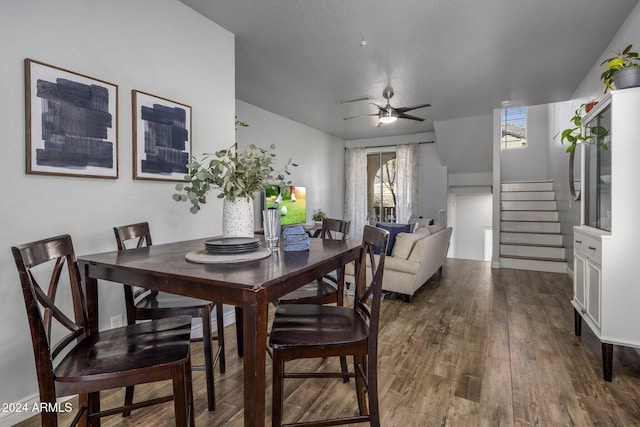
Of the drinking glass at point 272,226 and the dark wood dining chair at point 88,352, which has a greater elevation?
the drinking glass at point 272,226

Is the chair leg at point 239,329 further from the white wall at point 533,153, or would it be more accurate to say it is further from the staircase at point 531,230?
the white wall at point 533,153

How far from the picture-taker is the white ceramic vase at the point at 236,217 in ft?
5.48

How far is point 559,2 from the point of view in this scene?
8.21 ft

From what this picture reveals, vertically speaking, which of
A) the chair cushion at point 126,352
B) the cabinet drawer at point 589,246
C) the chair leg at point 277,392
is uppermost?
the cabinet drawer at point 589,246

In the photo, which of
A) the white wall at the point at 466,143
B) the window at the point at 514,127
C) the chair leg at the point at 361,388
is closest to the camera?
the chair leg at the point at 361,388

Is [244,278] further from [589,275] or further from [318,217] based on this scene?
[318,217]

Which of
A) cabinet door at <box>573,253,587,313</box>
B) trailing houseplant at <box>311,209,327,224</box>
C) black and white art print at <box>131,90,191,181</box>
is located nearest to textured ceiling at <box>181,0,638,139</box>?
black and white art print at <box>131,90,191,181</box>

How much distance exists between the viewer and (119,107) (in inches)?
82.7

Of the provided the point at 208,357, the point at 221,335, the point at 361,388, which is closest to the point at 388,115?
the point at 221,335

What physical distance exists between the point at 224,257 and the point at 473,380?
67.7 inches

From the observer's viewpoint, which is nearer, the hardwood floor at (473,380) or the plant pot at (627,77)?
the hardwood floor at (473,380)

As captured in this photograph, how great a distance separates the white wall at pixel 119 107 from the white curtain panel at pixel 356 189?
5316 millimetres

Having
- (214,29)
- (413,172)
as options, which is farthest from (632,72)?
(413,172)

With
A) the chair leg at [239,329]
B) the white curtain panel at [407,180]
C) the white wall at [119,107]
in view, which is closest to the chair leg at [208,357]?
the chair leg at [239,329]
